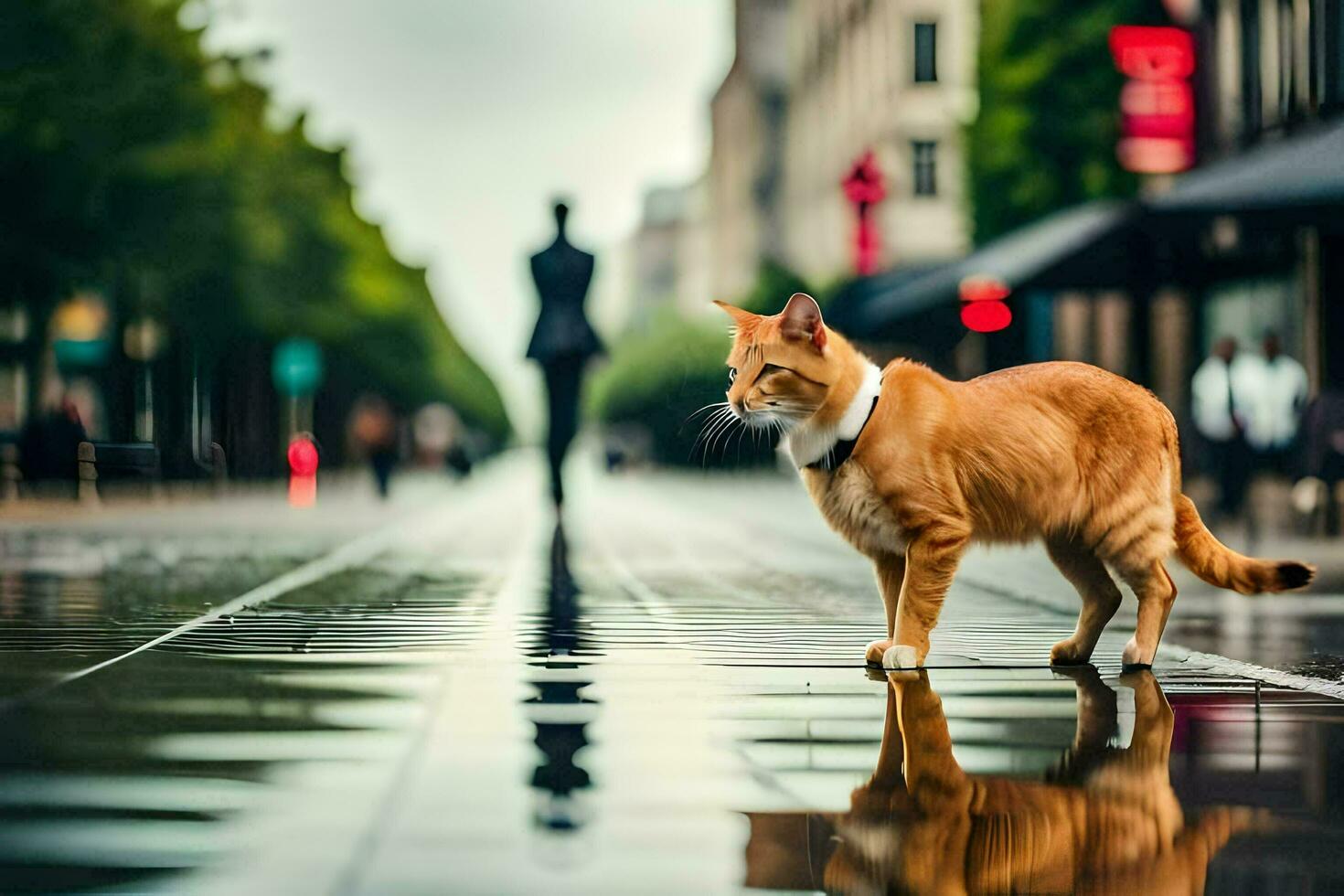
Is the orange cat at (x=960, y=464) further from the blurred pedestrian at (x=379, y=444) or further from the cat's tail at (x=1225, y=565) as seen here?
the blurred pedestrian at (x=379, y=444)

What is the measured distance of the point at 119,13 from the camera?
35.3m

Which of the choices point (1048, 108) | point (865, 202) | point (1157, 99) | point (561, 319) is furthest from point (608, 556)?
point (865, 202)

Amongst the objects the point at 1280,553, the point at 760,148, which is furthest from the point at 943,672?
the point at 760,148

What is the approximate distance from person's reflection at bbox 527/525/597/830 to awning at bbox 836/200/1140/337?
1291 centimetres

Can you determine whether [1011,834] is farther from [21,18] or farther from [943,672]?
[21,18]

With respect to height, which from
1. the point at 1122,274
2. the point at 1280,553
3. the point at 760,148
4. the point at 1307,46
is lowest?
the point at 1280,553

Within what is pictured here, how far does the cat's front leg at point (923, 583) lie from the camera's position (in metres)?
8.56

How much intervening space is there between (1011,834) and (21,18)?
3109cm

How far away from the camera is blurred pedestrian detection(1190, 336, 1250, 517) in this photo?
71.1ft

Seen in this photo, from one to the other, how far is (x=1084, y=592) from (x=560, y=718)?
8.78ft

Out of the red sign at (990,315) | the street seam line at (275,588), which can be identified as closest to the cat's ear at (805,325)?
the street seam line at (275,588)

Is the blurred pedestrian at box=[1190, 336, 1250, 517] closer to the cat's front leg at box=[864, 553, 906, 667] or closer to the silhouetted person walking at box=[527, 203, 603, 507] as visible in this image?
the silhouetted person walking at box=[527, 203, 603, 507]

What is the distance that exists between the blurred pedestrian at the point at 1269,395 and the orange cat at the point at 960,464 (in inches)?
531

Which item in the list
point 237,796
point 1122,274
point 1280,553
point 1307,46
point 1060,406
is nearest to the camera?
point 237,796
